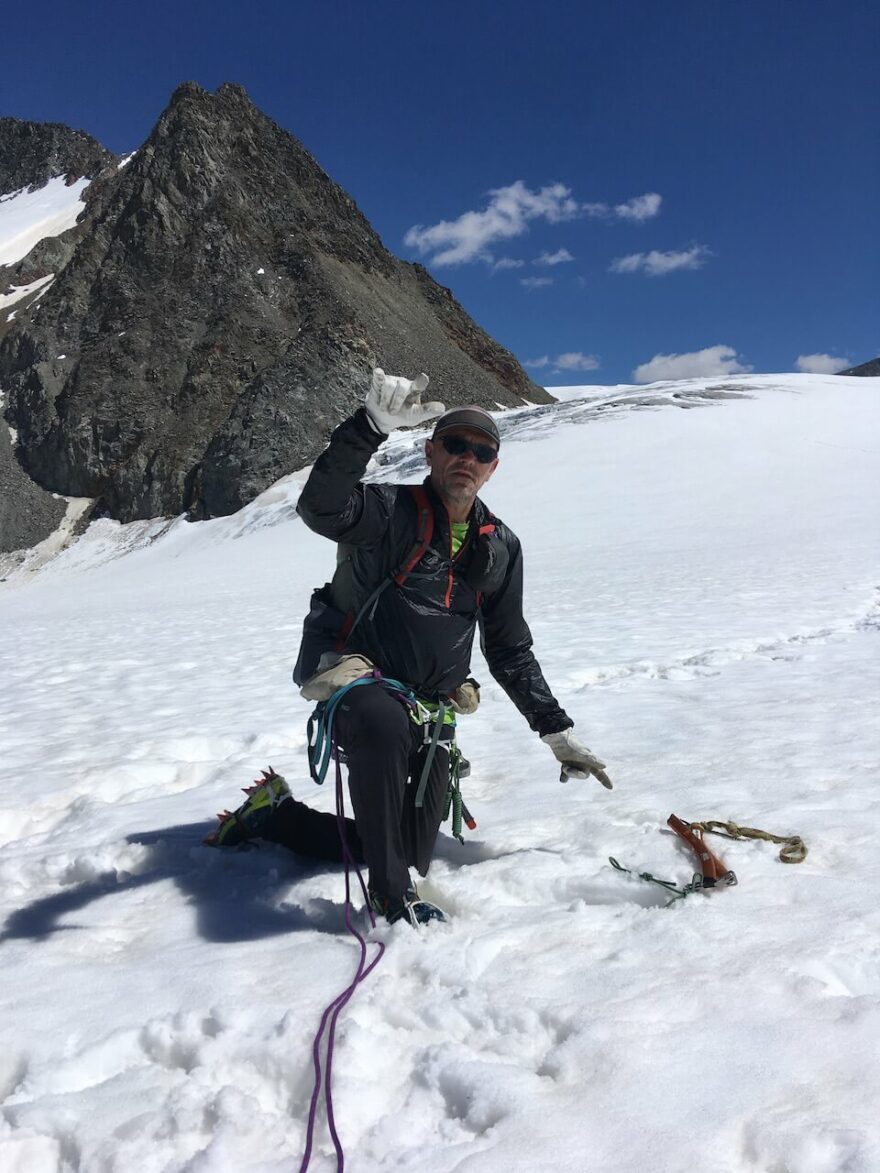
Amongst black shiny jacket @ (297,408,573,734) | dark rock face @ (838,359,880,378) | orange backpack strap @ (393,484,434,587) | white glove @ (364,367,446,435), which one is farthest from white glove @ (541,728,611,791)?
dark rock face @ (838,359,880,378)

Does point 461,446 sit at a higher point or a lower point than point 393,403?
lower

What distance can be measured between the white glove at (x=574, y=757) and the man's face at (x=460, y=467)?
104 centimetres

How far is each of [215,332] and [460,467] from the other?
62610 millimetres

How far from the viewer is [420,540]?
9.30ft

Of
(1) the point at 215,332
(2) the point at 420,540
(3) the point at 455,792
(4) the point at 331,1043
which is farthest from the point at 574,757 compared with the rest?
(1) the point at 215,332

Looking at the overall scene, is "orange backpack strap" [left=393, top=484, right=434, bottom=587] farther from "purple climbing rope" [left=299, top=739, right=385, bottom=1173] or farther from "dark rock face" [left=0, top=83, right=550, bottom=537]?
"dark rock face" [left=0, top=83, right=550, bottom=537]

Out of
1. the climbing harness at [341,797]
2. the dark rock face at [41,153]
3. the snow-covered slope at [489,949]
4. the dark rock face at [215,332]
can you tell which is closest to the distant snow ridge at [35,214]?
the dark rock face at [41,153]

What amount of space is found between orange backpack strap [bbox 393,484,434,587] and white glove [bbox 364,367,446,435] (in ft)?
0.97

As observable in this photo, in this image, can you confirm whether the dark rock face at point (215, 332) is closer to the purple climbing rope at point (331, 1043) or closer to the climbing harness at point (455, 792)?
the climbing harness at point (455, 792)

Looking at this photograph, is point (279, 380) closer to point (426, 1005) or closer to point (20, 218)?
point (426, 1005)

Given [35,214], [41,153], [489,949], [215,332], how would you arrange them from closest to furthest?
1. [489,949]
2. [215,332]
3. [35,214]
4. [41,153]

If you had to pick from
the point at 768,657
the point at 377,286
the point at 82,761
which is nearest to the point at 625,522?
the point at 768,657

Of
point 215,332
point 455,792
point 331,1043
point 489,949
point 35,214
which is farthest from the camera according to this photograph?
point 35,214

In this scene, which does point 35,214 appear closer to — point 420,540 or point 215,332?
point 215,332
